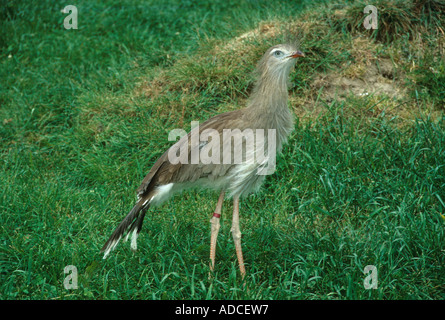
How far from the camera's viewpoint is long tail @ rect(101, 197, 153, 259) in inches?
130

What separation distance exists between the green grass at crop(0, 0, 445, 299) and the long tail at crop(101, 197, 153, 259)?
149mm

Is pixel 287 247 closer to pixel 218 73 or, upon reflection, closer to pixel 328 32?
pixel 218 73

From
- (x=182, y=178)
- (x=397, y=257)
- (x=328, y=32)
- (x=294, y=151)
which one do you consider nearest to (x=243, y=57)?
(x=328, y=32)

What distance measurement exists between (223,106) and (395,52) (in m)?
1.76

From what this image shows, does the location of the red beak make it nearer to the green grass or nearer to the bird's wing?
the bird's wing

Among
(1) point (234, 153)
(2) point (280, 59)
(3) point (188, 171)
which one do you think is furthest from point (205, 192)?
(2) point (280, 59)

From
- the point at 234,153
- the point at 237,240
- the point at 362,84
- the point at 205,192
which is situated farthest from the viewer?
the point at 362,84

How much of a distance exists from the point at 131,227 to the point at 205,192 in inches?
42.4

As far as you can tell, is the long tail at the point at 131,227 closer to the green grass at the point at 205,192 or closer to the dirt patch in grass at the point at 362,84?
the green grass at the point at 205,192

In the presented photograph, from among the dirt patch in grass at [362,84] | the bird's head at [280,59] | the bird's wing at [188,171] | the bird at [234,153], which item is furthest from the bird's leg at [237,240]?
the dirt patch in grass at [362,84]

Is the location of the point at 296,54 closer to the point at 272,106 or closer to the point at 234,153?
the point at 272,106

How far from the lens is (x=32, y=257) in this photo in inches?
137

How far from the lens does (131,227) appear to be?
135 inches

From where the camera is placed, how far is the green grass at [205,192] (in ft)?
10.7
